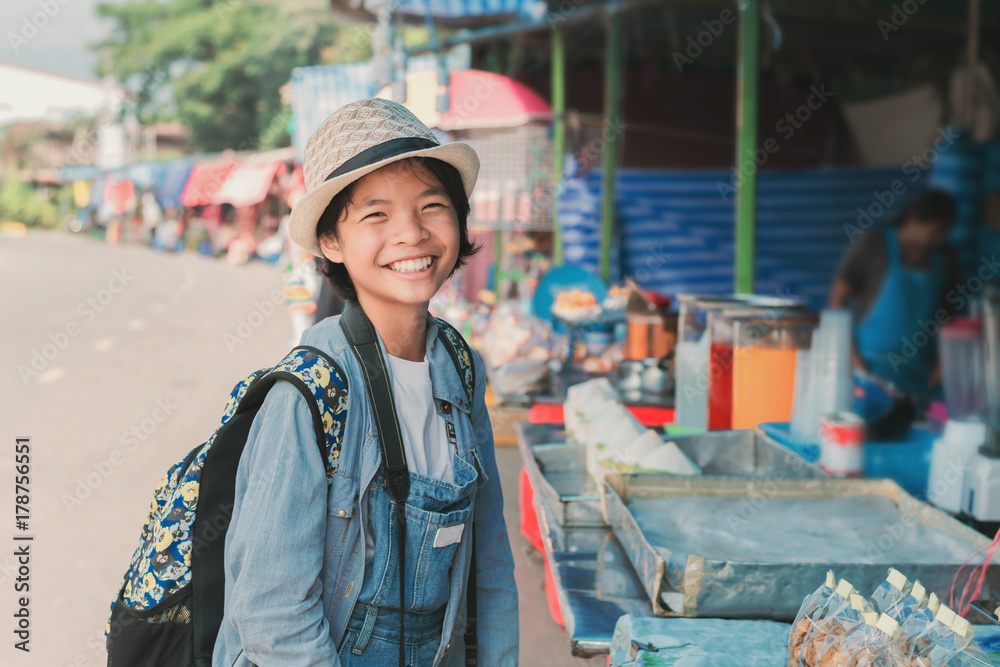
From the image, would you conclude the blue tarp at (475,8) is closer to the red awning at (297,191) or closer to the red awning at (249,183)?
the red awning at (297,191)

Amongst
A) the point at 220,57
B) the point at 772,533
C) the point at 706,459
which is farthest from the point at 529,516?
the point at 220,57

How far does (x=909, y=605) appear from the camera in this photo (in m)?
1.34

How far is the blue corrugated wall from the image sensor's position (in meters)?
7.32

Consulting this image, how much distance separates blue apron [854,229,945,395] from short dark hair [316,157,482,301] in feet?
13.1

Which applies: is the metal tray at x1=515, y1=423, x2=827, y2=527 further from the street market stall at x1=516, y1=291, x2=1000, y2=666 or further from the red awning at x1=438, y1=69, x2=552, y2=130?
the red awning at x1=438, y1=69, x2=552, y2=130

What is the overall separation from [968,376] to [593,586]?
65.6 inches

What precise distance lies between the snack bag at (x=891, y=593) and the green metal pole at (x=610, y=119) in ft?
17.7

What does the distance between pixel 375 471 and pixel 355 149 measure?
0.47m

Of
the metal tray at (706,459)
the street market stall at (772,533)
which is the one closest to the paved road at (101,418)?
the metal tray at (706,459)

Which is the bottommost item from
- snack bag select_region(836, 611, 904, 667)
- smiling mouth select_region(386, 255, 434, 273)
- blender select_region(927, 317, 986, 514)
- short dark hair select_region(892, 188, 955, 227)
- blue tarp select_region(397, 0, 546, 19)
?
snack bag select_region(836, 611, 904, 667)

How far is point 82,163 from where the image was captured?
4472 cm

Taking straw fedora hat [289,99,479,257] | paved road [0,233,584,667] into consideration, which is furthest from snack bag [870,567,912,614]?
paved road [0,233,584,667]

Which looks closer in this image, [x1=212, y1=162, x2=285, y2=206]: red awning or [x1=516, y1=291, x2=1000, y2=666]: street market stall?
[x1=516, y1=291, x2=1000, y2=666]: street market stall

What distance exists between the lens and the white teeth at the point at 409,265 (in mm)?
1324
